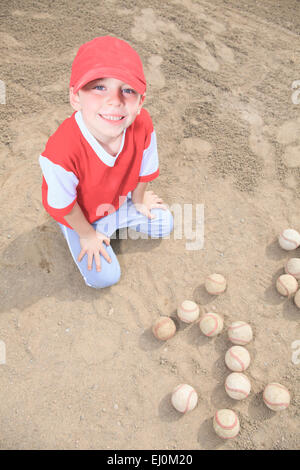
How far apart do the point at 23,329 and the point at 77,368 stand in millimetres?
521

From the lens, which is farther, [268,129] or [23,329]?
[268,129]

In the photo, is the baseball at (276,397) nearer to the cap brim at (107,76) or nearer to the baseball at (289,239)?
the baseball at (289,239)

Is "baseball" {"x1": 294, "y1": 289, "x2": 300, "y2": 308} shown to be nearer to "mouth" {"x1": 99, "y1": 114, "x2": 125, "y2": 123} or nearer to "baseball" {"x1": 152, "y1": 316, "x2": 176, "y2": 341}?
"baseball" {"x1": 152, "y1": 316, "x2": 176, "y2": 341}

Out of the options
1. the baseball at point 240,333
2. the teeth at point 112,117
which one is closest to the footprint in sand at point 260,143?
the baseball at point 240,333

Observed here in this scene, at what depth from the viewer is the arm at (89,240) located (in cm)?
260

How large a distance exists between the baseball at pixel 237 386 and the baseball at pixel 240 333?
0.80 feet

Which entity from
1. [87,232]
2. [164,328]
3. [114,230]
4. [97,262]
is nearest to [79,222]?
[87,232]

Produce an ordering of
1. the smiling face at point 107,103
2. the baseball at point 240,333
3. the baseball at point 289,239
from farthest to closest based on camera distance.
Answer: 1. the baseball at point 289,239
2. the baseball at point 240,333
3. the smiling face at point 107,103

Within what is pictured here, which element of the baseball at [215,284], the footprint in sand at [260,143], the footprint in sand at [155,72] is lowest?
the baseball at [215,284]

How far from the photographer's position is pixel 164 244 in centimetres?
325

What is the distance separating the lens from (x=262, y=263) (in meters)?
3.14

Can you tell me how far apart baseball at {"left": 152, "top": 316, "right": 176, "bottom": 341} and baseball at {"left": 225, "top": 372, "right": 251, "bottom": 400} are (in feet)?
1.67
